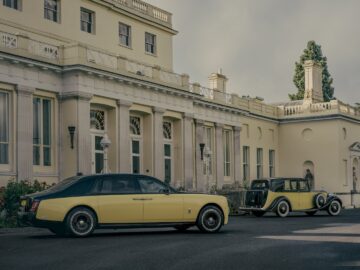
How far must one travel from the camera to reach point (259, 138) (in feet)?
162

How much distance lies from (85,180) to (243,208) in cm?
1401

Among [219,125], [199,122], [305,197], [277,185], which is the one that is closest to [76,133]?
[277,185]

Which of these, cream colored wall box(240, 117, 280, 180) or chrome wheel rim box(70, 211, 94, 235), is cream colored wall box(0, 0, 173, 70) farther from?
chrome wheel rim box(70, 211, 94, 235)

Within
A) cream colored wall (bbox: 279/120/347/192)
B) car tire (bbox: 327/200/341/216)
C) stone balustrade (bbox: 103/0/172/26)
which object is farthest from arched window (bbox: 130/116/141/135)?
cream colored wall (bbox: 279/120/347/192)

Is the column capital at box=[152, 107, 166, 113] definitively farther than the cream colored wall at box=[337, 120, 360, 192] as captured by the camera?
No

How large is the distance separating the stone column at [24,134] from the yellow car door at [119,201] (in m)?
10.8

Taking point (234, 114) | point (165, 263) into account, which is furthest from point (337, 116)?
point (165, 263)

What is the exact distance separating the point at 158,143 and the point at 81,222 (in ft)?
60.2

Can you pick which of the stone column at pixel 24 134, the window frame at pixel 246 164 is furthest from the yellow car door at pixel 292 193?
the window frame at pixel 246 164

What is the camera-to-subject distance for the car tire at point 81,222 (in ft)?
50.8

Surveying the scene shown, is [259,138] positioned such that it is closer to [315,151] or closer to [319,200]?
[315,151]

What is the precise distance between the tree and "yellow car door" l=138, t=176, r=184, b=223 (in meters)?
55.7

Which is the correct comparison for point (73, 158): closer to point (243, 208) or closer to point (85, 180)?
point (243, 208)

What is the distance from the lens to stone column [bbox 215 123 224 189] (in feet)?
134
